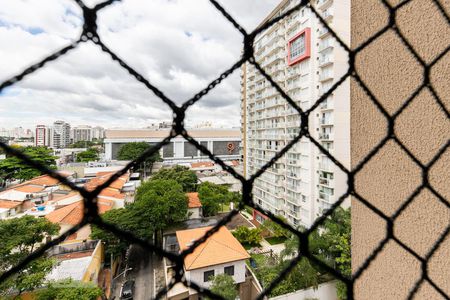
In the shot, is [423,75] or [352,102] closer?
[423,75]

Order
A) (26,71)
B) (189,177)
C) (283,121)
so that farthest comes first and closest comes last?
1. (189,177)
2. (283,121)
3. (26,71)

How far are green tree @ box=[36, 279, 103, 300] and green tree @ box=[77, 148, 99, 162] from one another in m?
10.1

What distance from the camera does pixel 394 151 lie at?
45 cm

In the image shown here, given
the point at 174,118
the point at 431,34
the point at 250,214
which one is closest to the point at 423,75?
the point at 431,34

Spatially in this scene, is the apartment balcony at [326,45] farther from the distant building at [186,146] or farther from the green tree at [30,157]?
the distant building at [186,146]

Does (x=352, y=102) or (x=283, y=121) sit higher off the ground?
(x=283, y=121)

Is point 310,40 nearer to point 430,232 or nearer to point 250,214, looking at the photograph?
point 250,214

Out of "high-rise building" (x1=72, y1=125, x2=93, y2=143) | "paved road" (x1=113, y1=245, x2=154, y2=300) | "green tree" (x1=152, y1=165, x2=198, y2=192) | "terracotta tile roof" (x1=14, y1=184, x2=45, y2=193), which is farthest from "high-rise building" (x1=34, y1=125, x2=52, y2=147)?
"high-rise building" (x1=72, y1=125, x2=93, y2=143)

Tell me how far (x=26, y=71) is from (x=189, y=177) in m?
9.26

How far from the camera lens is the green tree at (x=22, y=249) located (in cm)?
250

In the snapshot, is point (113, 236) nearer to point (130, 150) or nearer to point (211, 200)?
point (211, 200)

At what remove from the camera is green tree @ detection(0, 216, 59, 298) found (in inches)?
98.3

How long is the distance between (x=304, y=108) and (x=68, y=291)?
4.33 m

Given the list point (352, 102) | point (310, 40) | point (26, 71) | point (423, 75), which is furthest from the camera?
point (310, 40)
